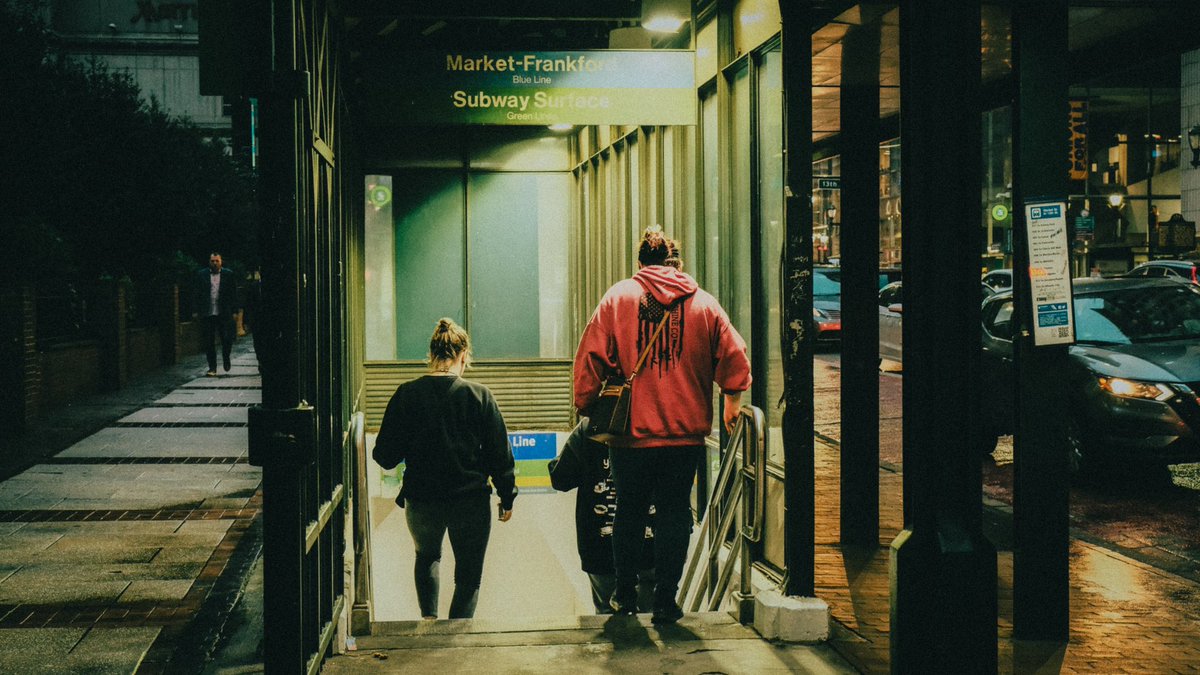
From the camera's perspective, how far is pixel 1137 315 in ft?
36.3

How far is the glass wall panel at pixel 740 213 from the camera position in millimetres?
8172

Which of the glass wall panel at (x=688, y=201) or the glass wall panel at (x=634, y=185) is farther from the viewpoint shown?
the glass wall panel at (x=634, y=185)

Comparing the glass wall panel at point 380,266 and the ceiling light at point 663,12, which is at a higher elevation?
the ceiling light at point 663,12

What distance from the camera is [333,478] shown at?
5.22 meters

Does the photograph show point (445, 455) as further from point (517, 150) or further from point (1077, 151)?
point (1077, 151)

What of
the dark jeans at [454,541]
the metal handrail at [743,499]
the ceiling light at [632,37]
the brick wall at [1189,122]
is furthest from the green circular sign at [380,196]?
the brick wall at [1189,122]

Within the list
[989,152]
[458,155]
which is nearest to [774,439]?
[458,155]

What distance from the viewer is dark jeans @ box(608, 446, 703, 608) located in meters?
6.11

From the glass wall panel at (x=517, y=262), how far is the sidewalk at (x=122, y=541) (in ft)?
10.9

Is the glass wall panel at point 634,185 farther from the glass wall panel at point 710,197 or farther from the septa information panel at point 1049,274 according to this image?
the septa information panel at point 1049,274

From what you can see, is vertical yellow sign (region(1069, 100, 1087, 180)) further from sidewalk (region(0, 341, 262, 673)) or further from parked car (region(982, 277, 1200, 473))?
sidewalk (region(0, 341, 262, 673))

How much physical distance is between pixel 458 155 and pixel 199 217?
25.9 m

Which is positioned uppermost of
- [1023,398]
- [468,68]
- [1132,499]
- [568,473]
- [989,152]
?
[989,152]

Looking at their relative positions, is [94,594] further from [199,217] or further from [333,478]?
[199,217]
